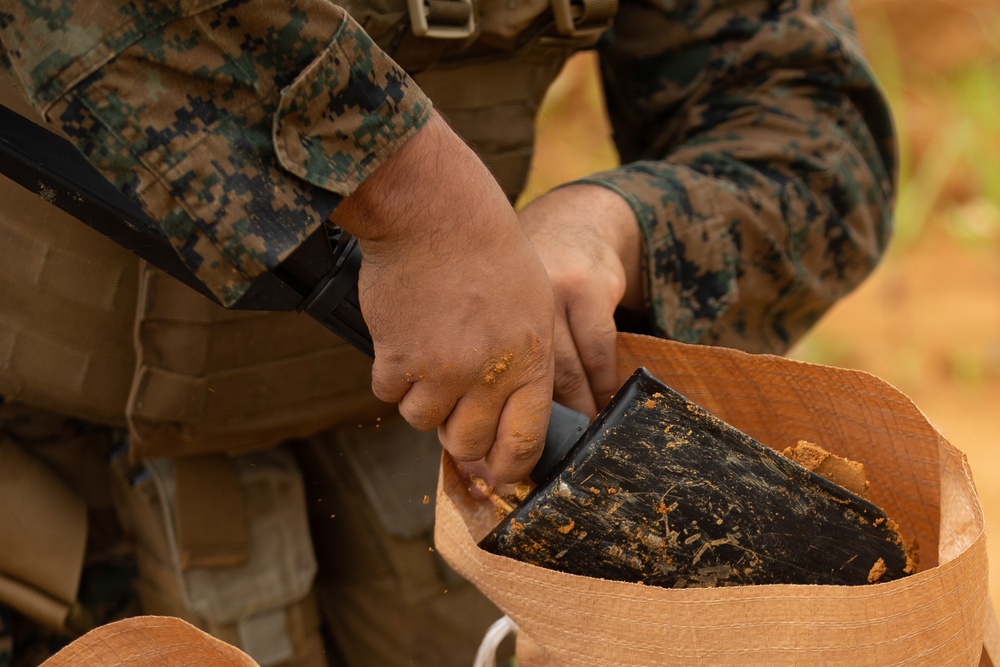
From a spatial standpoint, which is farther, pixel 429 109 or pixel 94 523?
pixel 94 523

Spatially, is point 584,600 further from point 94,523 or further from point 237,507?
point 94,523

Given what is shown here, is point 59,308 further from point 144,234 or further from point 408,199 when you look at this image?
point 408,199

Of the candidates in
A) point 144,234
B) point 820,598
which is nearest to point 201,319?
point 144,234

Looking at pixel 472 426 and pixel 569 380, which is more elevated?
pixel 472 426

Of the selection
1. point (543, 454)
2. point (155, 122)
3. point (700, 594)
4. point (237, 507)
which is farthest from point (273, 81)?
point (237, 507)

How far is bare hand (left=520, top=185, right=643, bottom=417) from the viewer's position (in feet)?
3.36

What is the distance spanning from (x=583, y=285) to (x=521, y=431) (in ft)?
0.75

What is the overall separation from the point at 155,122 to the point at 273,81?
0.09 metres

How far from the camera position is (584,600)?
0.77 m

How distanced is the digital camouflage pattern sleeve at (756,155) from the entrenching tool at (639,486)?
0.35 meters

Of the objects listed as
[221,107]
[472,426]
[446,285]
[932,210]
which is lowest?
[932,210]

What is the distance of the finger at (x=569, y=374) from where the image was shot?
40.2 inches

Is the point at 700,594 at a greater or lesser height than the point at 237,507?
greater

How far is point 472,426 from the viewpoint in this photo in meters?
0.85
